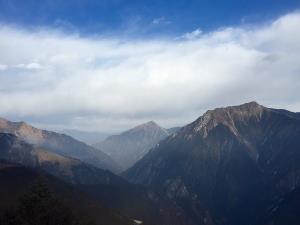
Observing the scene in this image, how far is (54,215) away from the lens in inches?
5891

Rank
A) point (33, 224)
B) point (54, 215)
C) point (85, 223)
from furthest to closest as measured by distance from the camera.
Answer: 1. point (85, 223)
2. point (54, 215)
3. point (33, 224)

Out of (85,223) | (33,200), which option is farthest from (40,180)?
(85,223)

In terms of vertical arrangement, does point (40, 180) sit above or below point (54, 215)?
above

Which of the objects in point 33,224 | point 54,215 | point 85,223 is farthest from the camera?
point 85,223

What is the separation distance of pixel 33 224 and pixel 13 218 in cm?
674

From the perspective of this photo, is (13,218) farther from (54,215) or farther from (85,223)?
(85,223)

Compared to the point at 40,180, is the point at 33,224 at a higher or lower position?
lower

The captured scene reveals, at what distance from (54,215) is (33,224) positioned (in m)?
10.7

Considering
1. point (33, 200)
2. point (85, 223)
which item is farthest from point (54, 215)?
point (85, 223)

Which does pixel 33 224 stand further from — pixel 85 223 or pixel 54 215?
pixel 85 223

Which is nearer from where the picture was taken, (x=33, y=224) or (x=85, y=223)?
(x=33, y=224)

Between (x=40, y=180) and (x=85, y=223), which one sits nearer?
(x=40, y=180)

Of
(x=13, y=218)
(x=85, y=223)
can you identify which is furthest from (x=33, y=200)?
(x=85, y=223)

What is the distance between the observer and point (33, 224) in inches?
5502
